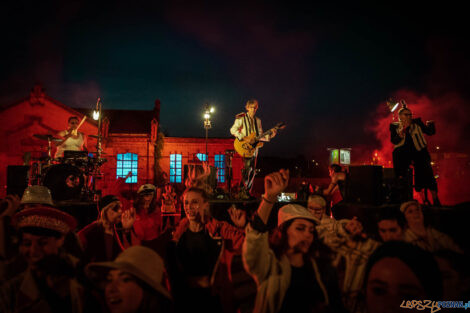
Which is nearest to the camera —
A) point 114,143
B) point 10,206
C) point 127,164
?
point 10,206

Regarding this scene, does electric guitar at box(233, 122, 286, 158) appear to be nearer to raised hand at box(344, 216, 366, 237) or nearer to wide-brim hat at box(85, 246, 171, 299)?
raised hand at box(344, 216, 366, 237)

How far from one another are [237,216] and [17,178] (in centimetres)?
506

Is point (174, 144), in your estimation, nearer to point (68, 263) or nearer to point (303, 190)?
point (303, 190)

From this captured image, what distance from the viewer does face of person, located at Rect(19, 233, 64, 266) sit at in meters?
3.13

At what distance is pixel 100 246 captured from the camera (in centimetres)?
362

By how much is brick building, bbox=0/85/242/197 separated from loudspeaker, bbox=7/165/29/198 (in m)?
11.5

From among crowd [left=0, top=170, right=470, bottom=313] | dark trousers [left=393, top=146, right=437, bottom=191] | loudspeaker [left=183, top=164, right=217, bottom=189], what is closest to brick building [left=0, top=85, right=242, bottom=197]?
loudspeaker [left=183, top=164, right=217, bottom=189]

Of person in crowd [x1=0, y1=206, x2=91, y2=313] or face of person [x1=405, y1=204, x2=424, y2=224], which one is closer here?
person in crowd [x1=0, y1=206, x2=91, y2=313]

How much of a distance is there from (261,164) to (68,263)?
91.4 ft

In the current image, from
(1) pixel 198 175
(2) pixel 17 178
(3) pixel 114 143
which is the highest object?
(3) pixel 114 143

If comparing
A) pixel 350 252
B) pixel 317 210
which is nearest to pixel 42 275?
pixel 317 210

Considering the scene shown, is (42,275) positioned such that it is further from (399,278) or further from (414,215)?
(414,215)

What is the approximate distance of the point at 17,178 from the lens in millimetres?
5789

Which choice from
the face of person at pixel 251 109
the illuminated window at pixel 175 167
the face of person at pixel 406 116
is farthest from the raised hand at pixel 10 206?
the illuminated window at pixel 175 167
